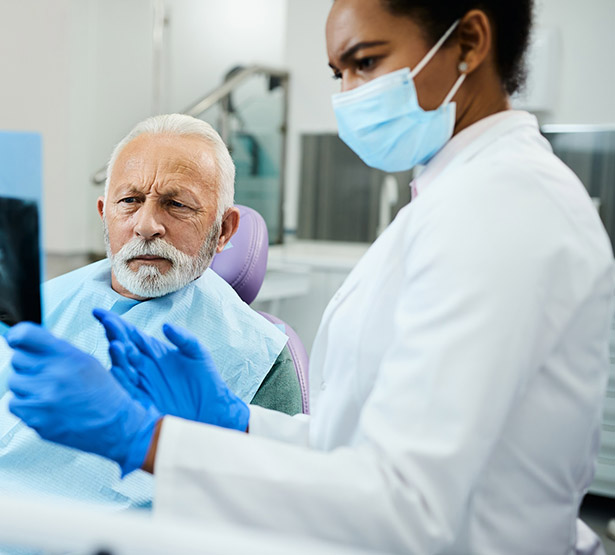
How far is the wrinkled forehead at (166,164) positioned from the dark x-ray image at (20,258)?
2.02 ft

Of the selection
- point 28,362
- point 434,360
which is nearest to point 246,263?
point 28,362

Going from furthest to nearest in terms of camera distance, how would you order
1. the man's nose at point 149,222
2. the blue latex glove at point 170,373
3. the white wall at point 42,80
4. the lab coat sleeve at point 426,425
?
the white wall at point 42,80
the man's nose at point 149,222
the blue latex glove at point 170,373
the lab coat sleeve at point 426,425

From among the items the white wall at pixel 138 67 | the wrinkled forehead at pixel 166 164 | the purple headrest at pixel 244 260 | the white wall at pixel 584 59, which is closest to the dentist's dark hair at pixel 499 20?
the wrinkled forehead at pixel 166 164

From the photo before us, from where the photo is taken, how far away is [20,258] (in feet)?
2.94

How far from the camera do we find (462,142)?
95 cm

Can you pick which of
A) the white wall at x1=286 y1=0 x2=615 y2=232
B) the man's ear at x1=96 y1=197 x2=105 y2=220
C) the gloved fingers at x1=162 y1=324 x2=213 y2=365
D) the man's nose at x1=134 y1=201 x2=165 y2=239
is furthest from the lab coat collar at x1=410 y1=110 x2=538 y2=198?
the white wall at x1=286 y1=0 x2=615 y2=232

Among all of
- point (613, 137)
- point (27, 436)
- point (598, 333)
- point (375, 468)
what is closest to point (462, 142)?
point (598, 333)

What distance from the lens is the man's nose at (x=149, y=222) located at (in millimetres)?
1483

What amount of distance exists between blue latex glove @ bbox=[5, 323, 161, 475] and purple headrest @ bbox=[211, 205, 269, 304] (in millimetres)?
894

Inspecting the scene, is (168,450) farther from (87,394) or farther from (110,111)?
(110,111)

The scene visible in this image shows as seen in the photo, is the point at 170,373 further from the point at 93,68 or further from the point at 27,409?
the point at 93,68

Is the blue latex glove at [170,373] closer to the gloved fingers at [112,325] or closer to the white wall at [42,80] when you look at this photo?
the gloved fingers at [112,325]

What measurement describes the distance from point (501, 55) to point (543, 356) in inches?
16.8

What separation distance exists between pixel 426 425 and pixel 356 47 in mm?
507
